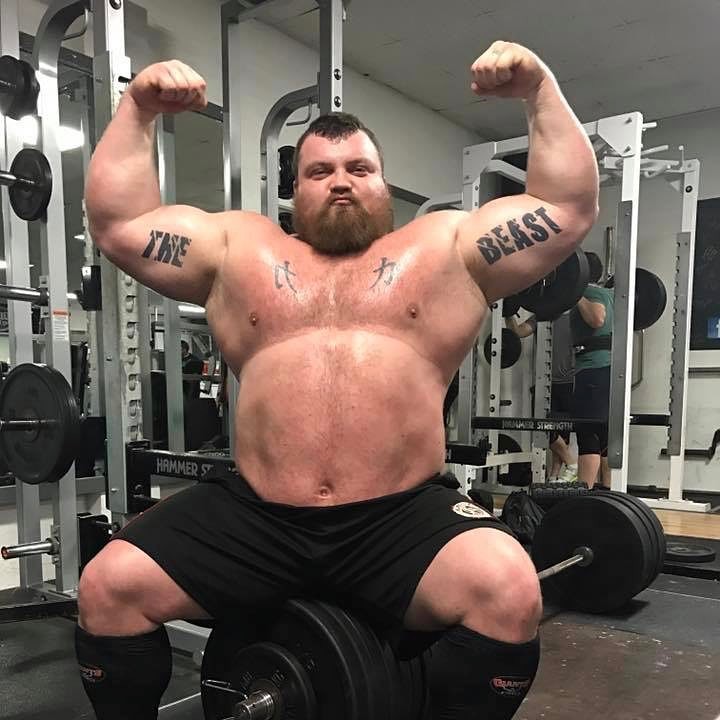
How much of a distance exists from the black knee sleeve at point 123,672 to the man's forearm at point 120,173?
0.72m

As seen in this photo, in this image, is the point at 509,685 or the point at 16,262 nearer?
the point at 509,685

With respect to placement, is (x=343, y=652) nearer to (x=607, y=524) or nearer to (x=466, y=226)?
(x=466, y=226)

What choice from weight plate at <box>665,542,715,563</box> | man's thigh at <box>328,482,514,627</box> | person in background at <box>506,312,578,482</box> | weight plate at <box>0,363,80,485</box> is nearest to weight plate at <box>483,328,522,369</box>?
person in background at <box>506,312,578,482</box>

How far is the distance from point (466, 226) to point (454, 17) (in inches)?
114

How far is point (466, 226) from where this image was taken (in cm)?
129

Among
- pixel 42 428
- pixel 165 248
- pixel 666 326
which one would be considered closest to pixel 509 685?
pixel 165 248

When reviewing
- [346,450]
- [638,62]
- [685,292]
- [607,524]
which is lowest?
[607,524]

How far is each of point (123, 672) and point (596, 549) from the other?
1601 millimetres

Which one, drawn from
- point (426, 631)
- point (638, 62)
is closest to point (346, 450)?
point (426, 631)

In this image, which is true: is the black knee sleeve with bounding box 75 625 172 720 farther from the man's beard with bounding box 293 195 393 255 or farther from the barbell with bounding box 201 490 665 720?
the man's beard with bounding box 293 195 393 255

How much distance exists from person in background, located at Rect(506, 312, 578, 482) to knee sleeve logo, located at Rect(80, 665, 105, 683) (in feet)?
12.6

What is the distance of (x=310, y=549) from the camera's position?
1.12 metres

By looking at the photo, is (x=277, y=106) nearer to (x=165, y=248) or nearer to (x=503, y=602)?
(x=165, y=248)

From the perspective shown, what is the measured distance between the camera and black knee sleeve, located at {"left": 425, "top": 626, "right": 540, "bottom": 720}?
3.26 feet
